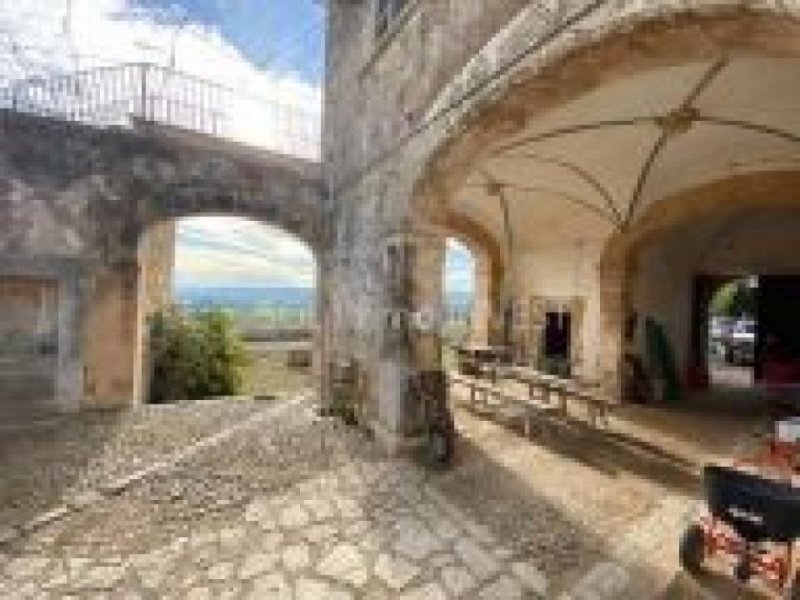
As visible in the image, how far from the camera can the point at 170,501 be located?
16.1ft

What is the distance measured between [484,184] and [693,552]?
653cm

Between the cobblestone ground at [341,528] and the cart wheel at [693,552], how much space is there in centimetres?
24

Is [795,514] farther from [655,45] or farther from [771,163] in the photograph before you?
[771,163]

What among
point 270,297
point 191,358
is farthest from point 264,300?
point 191,358

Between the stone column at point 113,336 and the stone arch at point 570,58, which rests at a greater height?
the stone arch at point 570,58

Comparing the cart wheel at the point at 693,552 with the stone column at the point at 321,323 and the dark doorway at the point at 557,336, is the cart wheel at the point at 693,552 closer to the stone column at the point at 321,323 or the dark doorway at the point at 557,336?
the stone column at the point at 321,323

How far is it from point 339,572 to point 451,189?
360 cm

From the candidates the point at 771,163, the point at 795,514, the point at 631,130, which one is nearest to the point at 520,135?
the point at 631,130

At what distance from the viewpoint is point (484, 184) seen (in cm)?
917

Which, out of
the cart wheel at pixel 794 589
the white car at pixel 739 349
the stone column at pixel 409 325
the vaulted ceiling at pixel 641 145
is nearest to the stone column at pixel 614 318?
the vaulted ceiling at pixel 641 145

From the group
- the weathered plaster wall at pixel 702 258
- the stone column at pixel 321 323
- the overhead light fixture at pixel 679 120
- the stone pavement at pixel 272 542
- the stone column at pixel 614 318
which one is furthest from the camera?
the weathered plaster wall at pixel 702 258

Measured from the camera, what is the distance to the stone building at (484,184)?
13.6ft

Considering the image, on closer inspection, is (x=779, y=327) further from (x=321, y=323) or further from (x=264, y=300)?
(x=264, y=300)

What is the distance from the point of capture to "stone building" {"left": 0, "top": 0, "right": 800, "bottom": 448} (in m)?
4.15
